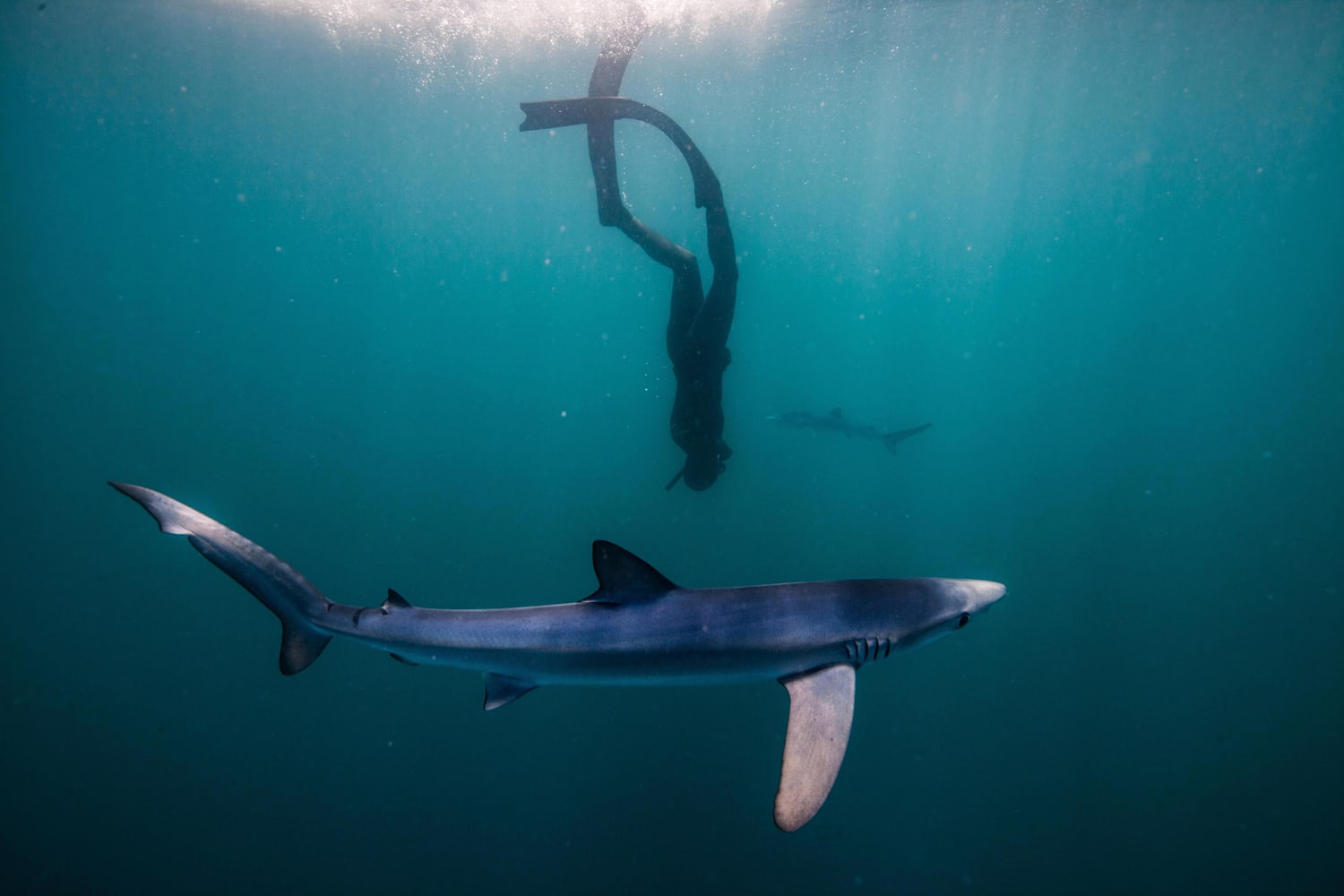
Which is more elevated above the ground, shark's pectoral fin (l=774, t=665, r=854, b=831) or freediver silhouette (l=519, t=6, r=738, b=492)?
freediver silhouette (l=519, t=6, r=738, b=492)

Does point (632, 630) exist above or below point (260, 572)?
below

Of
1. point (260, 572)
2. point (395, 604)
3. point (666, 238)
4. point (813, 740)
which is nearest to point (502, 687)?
point (395, 604)

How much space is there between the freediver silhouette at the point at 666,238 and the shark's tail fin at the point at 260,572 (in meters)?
4.96

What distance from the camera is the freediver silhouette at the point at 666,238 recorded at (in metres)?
6.39

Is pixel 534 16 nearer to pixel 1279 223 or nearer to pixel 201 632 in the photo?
pixel 201 632

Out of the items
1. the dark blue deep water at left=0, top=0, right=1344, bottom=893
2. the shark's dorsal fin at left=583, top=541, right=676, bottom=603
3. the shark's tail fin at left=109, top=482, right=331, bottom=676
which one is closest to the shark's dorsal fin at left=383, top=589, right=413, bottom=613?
the shark's tail fin at left=109, top=482, right=331, bottom=676

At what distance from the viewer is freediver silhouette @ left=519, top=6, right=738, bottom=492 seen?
6395 mm

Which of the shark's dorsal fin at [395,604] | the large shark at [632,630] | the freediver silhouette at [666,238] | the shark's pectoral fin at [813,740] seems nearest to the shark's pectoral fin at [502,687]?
the large shark at [632,630]

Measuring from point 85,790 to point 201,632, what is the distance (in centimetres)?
424

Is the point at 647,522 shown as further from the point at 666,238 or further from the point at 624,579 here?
the point at 624,579

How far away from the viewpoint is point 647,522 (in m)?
17.2

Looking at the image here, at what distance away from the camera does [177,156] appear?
4166 cm

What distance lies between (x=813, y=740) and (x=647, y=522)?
48.6 feet

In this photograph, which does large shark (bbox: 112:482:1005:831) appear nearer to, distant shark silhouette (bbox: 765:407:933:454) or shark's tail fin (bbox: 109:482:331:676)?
shark's tail fin (bbox: 109:482:331:676)
